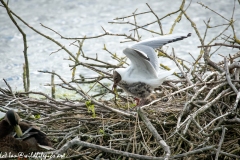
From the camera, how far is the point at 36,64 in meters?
9.63

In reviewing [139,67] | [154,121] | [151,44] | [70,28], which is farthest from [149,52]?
[70,28]

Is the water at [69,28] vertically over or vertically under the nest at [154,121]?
over

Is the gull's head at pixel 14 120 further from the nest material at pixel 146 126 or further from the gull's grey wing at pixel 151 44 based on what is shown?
the gull's grey wing at pixel 151 44

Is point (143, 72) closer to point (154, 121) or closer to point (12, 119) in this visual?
point (154, 121)

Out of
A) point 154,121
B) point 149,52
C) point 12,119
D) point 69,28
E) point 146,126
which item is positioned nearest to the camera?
Result: point 12,119

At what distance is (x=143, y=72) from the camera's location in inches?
239

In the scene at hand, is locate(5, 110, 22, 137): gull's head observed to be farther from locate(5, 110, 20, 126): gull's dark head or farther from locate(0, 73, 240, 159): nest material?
locate(0, 73, 240, 159): nest material

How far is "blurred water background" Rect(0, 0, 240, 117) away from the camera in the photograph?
9531mm

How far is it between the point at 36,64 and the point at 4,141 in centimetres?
459

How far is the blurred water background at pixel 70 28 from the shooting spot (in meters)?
9.53

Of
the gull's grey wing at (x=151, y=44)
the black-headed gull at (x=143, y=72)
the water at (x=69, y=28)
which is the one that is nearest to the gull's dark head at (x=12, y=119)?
the black-headed gull at (x=143, y=72)

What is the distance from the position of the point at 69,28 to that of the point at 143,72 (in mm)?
5037

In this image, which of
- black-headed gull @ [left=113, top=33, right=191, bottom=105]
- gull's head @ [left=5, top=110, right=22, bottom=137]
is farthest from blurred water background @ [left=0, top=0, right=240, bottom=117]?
gull's head @ [left=5, top=110, right=22, bottom=137]

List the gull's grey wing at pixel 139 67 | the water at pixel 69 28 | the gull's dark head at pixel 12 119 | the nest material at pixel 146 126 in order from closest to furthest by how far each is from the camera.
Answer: the gull's dark head at pixel 12 119
the nest material at pixel 146 126
the gull's grey wing at pixel 139 67
the water at pixel 69 28
